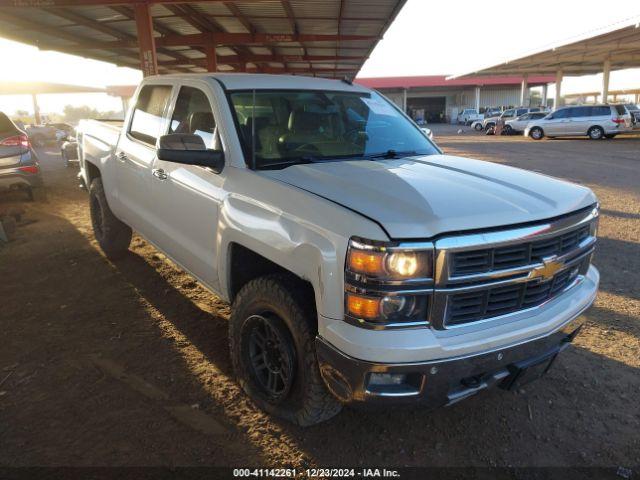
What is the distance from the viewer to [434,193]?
2441 millimetres

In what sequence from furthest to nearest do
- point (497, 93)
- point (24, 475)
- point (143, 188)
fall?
point (497, 93) → point (143, 188) → point (24, 475)

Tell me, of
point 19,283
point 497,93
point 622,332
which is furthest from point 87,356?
point 497,93

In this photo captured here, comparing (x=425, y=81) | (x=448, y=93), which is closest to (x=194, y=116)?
(x=425, y=81)

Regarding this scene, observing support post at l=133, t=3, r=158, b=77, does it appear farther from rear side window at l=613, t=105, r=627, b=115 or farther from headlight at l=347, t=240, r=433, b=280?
rear side window at l=613, t=105, r=627, b=115

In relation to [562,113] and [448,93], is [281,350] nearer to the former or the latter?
[562,113]

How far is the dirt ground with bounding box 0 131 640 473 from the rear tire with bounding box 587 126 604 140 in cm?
2238

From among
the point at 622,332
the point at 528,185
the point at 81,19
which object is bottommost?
the point at 622,332

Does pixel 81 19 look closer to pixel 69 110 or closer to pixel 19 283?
pixel 19 283

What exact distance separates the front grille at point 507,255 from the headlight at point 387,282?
15 cm

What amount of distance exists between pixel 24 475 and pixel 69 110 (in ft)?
360

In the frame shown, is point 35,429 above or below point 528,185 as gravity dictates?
below

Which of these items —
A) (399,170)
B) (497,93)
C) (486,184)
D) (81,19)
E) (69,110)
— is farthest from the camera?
(69,110)

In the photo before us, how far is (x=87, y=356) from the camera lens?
3.59 meters

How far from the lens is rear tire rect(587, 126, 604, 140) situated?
2381 cm
